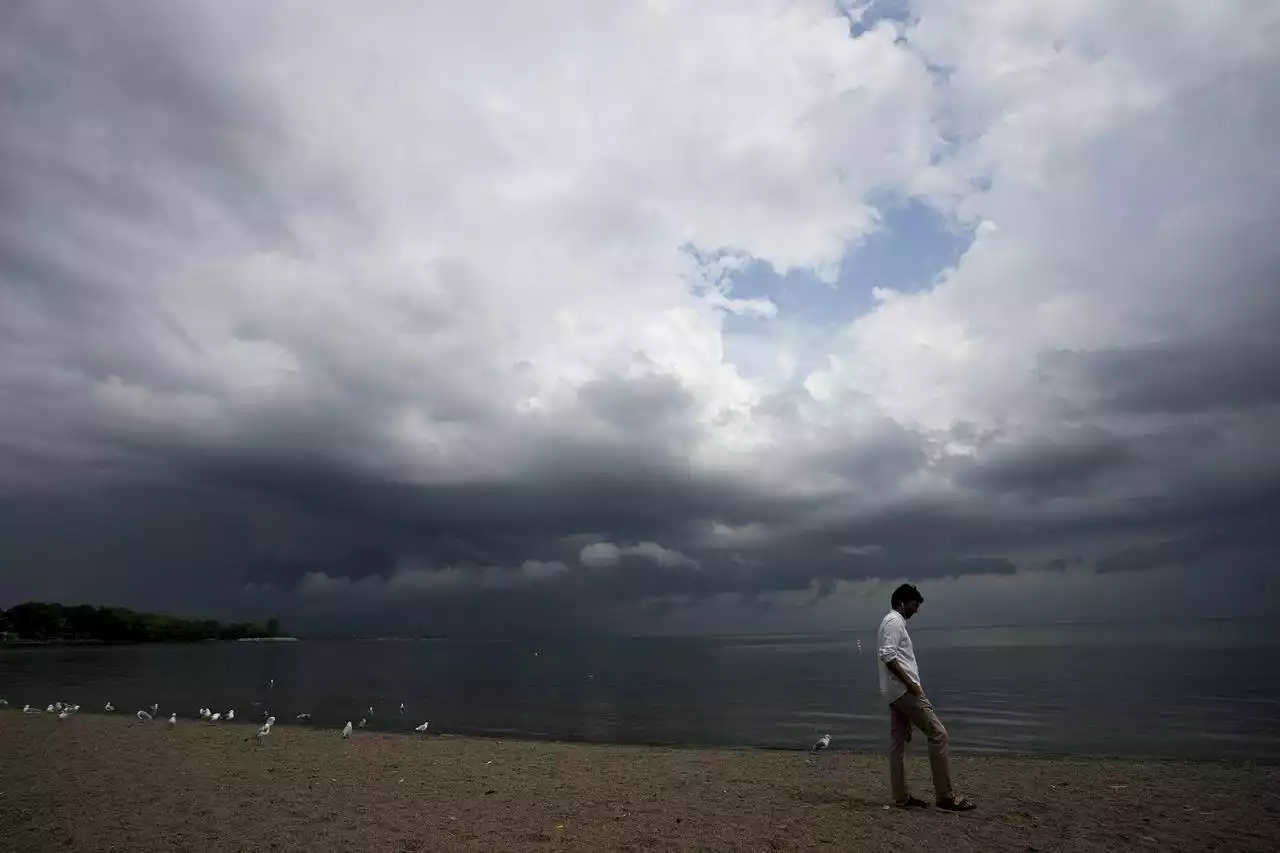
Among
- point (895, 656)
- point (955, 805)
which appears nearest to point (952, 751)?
point (955, 805)

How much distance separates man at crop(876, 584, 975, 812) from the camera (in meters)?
10.5

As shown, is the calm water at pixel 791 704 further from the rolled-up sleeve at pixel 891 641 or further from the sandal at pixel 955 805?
the rolled-up sleeve at pixel 891 641

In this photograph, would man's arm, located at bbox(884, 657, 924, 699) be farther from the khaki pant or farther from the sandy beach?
the sandy beach

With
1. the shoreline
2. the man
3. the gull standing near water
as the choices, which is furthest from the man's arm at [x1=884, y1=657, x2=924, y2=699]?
the shoreline

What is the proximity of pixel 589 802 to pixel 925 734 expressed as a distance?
485cm

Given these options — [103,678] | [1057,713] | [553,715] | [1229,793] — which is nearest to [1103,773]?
[1229,793]

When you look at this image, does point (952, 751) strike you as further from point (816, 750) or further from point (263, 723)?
point (263, 723)

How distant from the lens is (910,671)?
10.6 meters

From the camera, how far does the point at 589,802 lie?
11688 millimetres

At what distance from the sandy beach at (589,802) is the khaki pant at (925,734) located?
31 cm

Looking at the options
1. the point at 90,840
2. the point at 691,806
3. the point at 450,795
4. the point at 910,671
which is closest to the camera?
the point at 90,840

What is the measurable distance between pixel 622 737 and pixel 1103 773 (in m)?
15.8

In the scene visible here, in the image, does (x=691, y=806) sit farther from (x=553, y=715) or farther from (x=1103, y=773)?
(x=553, y=715)

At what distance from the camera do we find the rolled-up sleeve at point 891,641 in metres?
10.6
